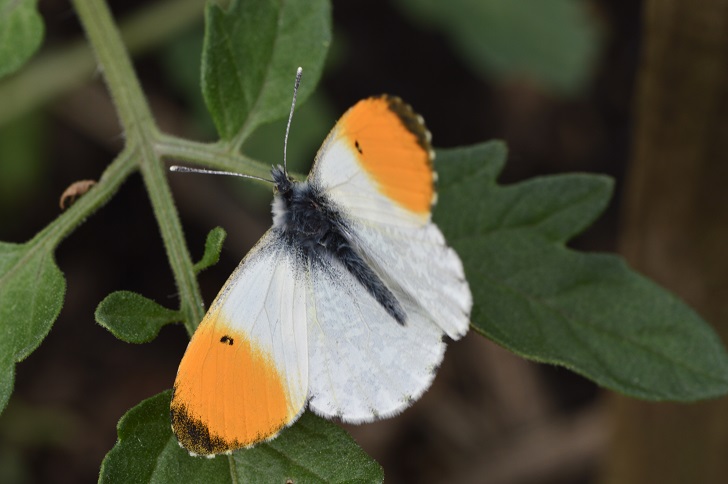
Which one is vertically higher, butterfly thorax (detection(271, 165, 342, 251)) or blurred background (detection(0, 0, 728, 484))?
butterfly thorax (detection(271, 165, 342, 251))

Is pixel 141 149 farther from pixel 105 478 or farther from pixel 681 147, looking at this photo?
pixel 681 147

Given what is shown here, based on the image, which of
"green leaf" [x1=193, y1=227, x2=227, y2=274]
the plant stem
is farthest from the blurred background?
"green leaf" [x1=193, y1=227, x2=227, y2=274]

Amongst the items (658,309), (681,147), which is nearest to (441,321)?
(658,309)

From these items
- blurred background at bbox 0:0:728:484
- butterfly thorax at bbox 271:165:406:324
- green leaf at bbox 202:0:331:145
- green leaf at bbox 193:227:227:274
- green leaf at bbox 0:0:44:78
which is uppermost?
green leaf at bbox 0:0:44:78

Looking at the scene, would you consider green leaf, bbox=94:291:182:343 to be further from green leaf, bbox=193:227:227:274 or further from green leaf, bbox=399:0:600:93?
green leaf, bbox=399:0:600:93

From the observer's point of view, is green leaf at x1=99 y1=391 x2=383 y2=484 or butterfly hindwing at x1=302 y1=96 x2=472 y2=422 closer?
green leaf at x1=99 y1=391 x2=383 y2=484

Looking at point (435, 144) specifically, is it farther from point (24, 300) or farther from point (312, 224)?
point (24, 300)
